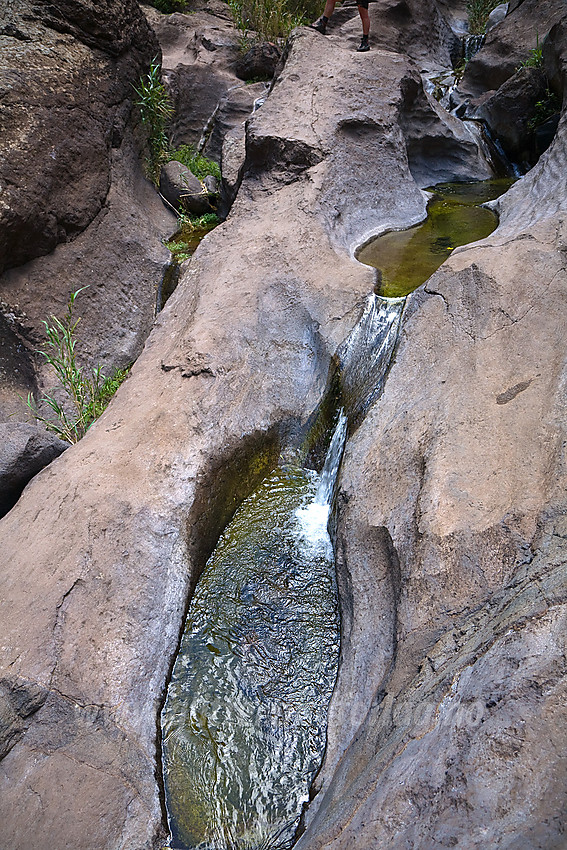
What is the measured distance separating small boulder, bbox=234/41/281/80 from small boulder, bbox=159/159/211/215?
381cm

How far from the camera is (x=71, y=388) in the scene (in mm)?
4867

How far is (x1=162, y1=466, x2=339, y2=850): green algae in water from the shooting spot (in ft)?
8.14

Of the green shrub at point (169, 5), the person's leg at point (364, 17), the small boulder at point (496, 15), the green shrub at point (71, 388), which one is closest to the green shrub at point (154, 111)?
the person's leg at point (364, 17)

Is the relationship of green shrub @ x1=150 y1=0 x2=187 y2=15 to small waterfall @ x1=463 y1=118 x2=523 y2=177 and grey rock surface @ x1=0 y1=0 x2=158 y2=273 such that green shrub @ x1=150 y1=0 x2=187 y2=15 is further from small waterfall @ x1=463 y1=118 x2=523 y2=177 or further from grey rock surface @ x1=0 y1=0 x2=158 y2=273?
small waterfall @ x1=463 y1=118 x2=523 y2=177

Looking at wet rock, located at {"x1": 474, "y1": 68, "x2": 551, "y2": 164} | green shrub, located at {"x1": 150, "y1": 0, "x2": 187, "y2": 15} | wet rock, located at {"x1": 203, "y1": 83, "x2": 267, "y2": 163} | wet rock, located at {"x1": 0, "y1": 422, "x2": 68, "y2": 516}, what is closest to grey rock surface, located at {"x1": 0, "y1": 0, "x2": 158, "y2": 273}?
wet rock, located at {"x1": 0, "y1": 422, "x2": 68, "y2": 516}

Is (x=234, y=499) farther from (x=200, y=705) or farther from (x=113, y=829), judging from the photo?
(x=113, y=829)

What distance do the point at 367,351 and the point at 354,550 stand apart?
1.67 metres

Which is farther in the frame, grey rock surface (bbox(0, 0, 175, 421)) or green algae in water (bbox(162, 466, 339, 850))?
grey rock surface (bbox(0, 0, 175, 421))

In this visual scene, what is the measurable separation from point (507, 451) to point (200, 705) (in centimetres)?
193

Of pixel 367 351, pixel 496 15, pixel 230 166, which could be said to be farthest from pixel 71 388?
pixel 496 15

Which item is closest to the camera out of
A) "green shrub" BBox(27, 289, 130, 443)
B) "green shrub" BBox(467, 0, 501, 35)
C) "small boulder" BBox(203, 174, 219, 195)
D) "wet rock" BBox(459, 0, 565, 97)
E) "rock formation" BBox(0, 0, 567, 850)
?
"rock formation" BBox(0, 0, 567, 850)

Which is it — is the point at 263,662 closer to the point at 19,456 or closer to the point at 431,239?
the point at 19,456

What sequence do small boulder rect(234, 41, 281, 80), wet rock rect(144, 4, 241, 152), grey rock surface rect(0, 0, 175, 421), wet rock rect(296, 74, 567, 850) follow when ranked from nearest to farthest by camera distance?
1. wet rock rect(296, 74, 567, 850)
2. grey rock surface rect(0, 0, 175, 421)
3. wet rock rect(144, 4, 241, 152)
4. small boulder rect(234, 41, 281, 80)

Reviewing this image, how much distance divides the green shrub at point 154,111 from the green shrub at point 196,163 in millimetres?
563
